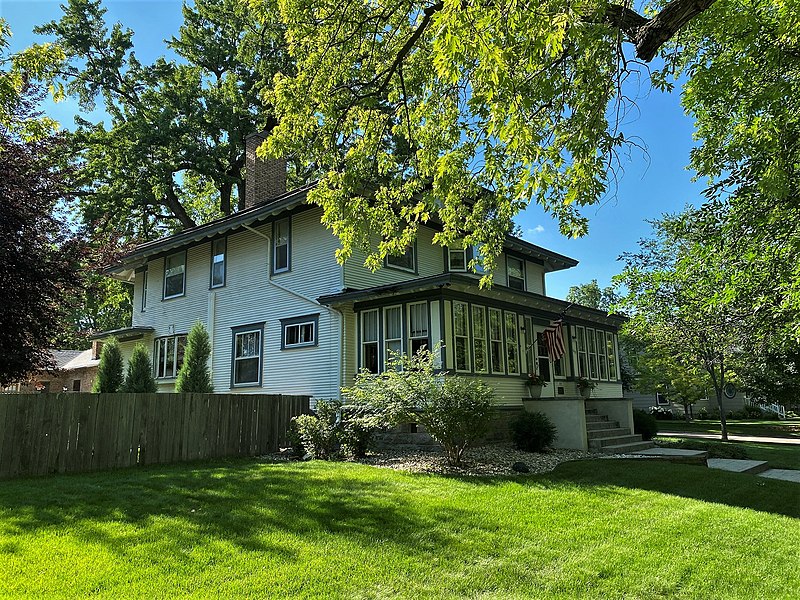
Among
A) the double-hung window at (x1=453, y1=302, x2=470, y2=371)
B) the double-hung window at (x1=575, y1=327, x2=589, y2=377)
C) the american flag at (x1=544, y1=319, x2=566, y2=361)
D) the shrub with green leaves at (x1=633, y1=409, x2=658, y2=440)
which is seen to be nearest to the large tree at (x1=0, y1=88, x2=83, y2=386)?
the double-hung window at (x1=453, y1=302, x2=470, y2=371)

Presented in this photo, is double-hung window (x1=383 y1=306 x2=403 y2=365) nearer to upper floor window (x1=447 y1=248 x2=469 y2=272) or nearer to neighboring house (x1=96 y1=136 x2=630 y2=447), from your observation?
neighboring house (x1=96 y1=136 x2=630 y2=447)

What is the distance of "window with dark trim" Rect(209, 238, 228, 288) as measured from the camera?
17717mm

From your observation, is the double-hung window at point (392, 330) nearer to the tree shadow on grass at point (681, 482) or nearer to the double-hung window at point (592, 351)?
the tree shadow on grass at point (681, 482)

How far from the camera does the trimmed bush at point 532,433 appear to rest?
11.9 m

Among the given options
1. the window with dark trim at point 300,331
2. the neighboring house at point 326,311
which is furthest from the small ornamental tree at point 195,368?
the window with dark trim at point 300,331

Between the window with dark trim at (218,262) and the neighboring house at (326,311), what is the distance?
0.13ft

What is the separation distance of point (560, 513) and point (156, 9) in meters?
13.3

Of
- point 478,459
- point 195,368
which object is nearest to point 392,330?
point 478,459

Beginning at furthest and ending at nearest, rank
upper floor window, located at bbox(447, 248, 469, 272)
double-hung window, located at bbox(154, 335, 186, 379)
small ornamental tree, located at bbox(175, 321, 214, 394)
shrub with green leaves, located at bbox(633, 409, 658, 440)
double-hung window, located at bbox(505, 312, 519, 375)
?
1. double-hung window, located at bbox(154, 335, 186, 379)
2. upper floor window, located at bbox(447, 248, 469, 272)
3. shrub with green leaves, located at bbox(633, 409, 658, 440)
4. double-hung window, located at bbox(505, 312, 519, 375)
5. small ornamental tree, located at bbox(175, 321, 214, 394)

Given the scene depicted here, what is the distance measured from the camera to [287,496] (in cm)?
689

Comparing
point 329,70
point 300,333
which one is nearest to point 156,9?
point 329,70

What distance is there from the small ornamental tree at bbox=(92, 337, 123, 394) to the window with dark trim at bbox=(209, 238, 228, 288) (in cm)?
362

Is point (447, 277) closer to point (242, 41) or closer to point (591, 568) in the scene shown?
point (591, 568)

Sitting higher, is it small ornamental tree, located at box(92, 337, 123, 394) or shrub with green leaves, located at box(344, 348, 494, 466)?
small ornamental tree, located at box(92, 337, 123, 394)
